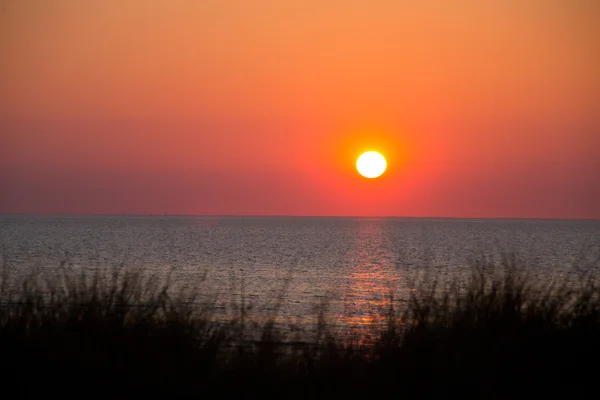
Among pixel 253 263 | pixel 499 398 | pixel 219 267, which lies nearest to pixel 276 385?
pixel 499 398

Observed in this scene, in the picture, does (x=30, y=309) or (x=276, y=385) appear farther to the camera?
(x=30, y=309)

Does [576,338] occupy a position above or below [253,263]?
below

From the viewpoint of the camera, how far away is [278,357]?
11.2 m

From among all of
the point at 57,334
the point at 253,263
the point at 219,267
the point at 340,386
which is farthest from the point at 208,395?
the point at 253,263

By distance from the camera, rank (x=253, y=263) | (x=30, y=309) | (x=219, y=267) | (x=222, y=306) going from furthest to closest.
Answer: (x=253, y=263) < (x=219, y=267) < (x=222, y=306) < (x=30, y=309)

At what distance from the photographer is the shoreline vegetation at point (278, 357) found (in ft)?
Answer: 32.2

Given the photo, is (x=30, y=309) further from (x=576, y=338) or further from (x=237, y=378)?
(x=576, y=338)

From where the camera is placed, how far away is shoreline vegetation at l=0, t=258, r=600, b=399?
32.2ft

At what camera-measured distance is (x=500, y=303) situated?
483 inches

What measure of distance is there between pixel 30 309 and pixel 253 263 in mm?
57269

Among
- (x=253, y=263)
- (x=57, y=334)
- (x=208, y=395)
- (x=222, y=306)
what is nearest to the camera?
(x=208, y=395)

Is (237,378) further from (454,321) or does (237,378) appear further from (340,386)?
(454,321)

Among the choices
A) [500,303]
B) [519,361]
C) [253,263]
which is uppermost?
[253,263]

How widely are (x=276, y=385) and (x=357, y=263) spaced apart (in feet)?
207
